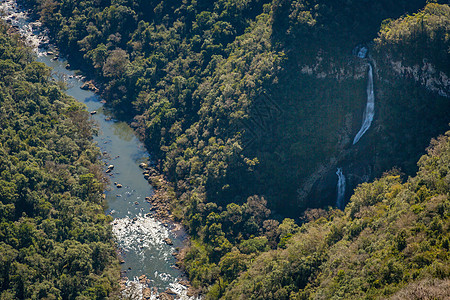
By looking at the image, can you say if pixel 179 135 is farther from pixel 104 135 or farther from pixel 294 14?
pixel 294 14

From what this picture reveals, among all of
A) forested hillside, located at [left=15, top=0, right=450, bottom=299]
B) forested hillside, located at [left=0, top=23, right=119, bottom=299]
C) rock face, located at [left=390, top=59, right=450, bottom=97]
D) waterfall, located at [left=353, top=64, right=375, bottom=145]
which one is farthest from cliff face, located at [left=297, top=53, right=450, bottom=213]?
forested hillside, located at [left=0, top=23, right=119, bottom=299]

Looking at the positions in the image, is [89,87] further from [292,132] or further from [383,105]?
[383,105]

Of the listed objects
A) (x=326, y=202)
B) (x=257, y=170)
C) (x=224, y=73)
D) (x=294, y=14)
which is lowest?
(x=326, y=202)

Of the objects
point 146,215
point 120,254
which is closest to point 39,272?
point 120,254

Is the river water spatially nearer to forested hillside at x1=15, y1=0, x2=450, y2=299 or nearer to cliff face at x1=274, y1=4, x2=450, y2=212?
forested hillside at x1=15, y1=0, x2=450, y2=299

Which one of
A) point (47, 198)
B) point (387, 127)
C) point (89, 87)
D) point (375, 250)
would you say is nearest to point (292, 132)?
point (387, 127)

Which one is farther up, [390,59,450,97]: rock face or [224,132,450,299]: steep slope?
[390,59,450,97]: rock face

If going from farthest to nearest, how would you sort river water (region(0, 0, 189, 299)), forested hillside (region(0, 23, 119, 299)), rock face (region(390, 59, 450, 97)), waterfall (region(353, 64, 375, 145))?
waterfall (region(353, 64, 375, 145)) < river water (region(0, 0, 189, 299)) < rock face (region(390, 59, 450, 97)) < forested hillside (region(0, 23, 119, 299))
